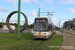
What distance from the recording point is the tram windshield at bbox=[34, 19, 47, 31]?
48.3ft

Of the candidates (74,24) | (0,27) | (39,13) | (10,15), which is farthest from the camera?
(74,24)

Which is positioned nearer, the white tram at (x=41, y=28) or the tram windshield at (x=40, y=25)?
the white tram at (x=41, y=28)

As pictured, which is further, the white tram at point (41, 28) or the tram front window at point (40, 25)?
the tram front window at point (40, 25)

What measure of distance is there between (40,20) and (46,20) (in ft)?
2.87

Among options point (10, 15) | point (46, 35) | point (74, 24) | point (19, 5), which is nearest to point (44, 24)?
point (46, 35)

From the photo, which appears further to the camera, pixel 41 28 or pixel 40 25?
pixel 40 25

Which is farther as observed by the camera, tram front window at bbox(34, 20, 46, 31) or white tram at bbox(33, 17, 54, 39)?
tram front window at bbox(34, 20, 46, 31)

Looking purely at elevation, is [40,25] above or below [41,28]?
above

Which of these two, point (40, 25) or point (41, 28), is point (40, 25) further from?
point (41, 28)

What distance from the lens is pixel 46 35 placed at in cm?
1444

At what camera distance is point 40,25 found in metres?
14.9

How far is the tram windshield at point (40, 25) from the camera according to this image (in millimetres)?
14734

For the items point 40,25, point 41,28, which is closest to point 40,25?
point 40,25

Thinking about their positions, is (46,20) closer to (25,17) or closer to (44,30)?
(44,30)
